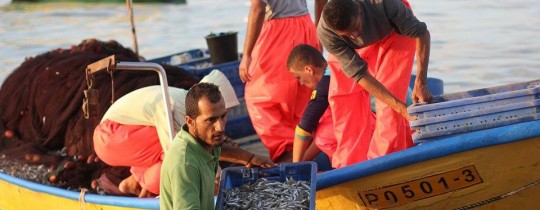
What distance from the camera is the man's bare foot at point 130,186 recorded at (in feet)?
22.9

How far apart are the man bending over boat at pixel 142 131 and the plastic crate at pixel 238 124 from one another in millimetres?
1854

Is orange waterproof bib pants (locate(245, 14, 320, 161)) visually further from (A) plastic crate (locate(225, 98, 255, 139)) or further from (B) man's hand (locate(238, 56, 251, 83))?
(A) plastic crate (locate(225, 98, 255, 139))

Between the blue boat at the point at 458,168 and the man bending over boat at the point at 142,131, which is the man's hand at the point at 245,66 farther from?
the blue boat at the point at 458,168

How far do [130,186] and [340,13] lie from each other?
2001 millimetres

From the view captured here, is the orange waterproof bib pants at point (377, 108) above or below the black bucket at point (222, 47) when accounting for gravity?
above

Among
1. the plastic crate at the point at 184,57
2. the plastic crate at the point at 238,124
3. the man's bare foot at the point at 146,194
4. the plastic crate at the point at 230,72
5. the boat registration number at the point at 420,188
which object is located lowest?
the plastic crate at the point at 238,124

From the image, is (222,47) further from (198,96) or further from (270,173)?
(198,96)

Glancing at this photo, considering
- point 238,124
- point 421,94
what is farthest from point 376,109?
point 238,124

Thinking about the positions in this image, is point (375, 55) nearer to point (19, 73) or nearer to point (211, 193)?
point (211, 193)

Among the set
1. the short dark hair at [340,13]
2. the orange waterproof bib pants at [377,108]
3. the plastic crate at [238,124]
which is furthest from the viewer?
the plastic crate at [238,124]

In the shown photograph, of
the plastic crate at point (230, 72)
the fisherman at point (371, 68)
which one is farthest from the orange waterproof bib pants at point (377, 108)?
the plastic crate at point (230, 72)

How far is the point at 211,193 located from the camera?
5.10m

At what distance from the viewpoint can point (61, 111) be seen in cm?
820

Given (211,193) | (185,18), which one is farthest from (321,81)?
(185,18)
